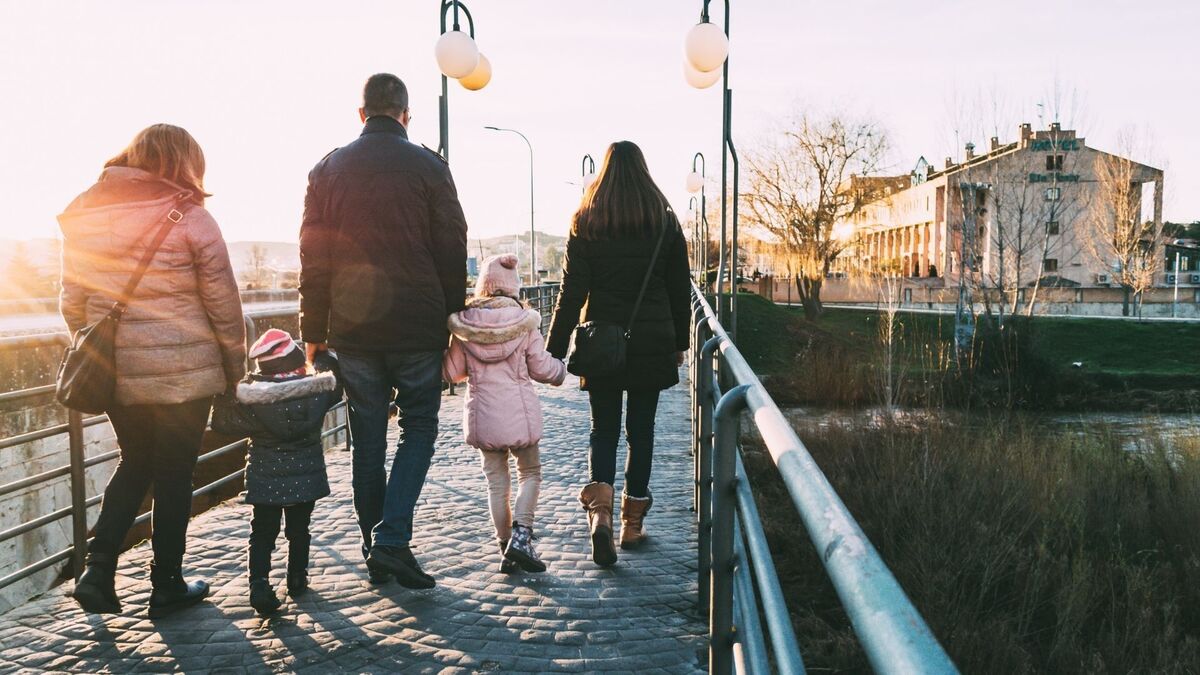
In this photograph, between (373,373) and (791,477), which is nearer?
(791,477)

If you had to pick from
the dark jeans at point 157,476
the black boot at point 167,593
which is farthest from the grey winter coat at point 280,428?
the black boot at point 167,593

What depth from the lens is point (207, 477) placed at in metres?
14.1

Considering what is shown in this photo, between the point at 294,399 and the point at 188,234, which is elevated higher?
the point at 188,234

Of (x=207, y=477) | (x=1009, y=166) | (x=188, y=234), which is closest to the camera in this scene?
(x=188, y=234)

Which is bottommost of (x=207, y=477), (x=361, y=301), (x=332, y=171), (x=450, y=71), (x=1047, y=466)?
(x=207, y=477)

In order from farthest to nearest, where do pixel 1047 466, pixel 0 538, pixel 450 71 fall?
pixel 450 71, pixel 1047 466, pixel 0 538

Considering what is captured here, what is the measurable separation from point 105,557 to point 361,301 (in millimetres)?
1543

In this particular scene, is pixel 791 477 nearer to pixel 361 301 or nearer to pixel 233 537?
pixel 361 301

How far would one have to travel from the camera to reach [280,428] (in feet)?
13.1

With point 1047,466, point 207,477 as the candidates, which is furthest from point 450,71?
point 207,477

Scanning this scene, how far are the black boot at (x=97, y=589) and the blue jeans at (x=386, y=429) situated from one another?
1.08 meters

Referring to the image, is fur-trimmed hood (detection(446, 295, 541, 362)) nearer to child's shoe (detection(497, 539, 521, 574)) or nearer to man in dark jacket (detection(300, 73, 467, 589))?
man in dark jacket (detection(300, 73, 467, 589))

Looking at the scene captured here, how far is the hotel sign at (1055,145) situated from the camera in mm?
33569

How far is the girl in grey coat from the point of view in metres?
3.96
